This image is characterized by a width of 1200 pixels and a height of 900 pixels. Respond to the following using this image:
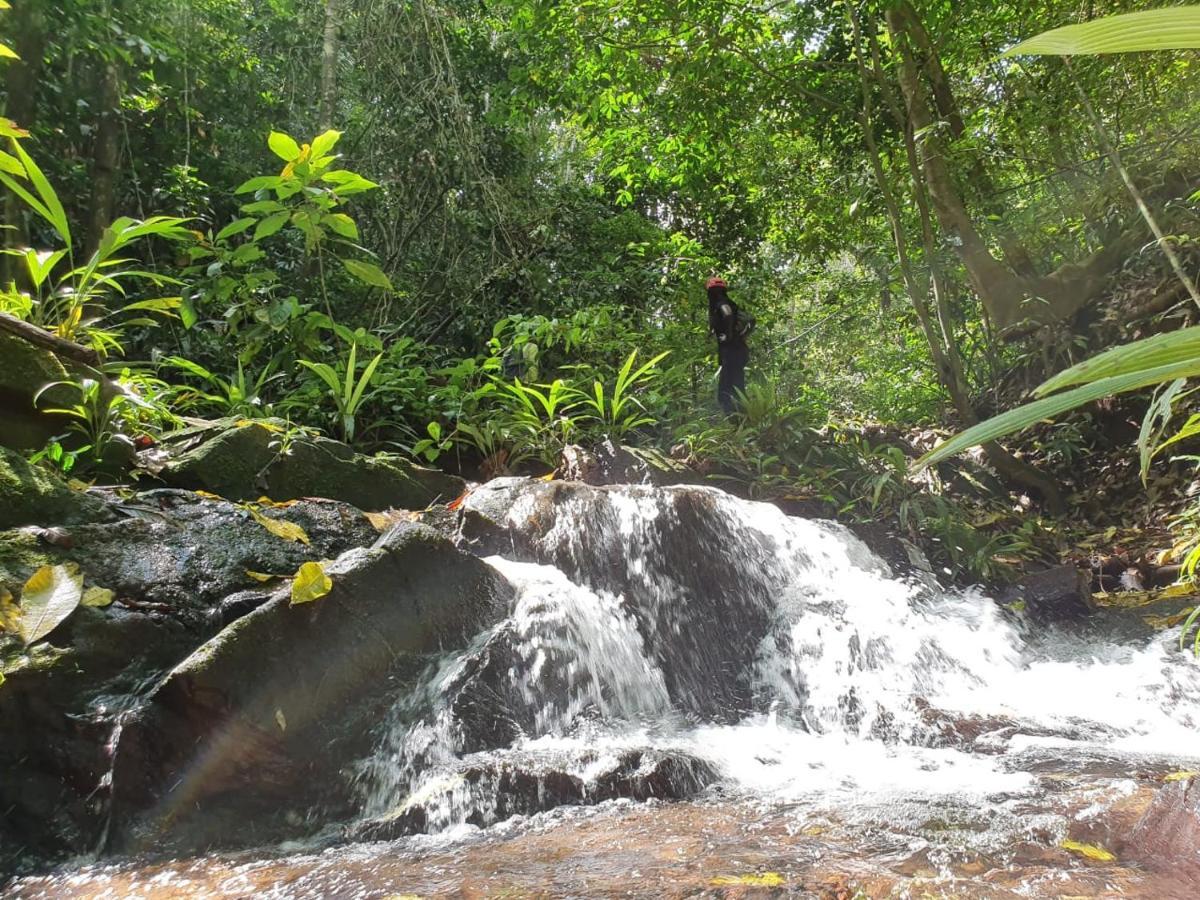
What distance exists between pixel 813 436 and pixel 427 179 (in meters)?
4.53

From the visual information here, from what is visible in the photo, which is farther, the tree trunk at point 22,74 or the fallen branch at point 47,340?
the tree trunk at point 22,74

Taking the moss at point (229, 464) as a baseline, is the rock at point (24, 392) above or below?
above

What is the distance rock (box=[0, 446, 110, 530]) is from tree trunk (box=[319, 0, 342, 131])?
5346 millimetres

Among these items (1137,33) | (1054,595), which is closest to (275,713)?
(1137,33)

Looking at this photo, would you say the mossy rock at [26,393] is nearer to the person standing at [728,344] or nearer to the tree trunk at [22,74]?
the tree trunk at [22,74]

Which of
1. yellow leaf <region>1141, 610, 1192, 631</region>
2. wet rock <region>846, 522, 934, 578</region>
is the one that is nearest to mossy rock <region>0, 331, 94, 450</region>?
wet rock <region>846, 522, 934, 578</region>

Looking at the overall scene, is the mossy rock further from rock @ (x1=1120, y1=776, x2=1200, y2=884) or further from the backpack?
the backpack

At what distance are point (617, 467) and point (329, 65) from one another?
517cm

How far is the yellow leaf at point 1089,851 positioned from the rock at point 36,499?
126 inches

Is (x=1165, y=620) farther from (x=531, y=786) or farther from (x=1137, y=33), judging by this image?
(x=1137, y=33)

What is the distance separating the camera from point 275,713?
2.28 m

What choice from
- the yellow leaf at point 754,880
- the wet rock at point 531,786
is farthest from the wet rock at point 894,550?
the yellow leaf at point 754,880

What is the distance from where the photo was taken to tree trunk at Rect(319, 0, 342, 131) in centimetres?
691

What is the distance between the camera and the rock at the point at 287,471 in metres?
3.59
